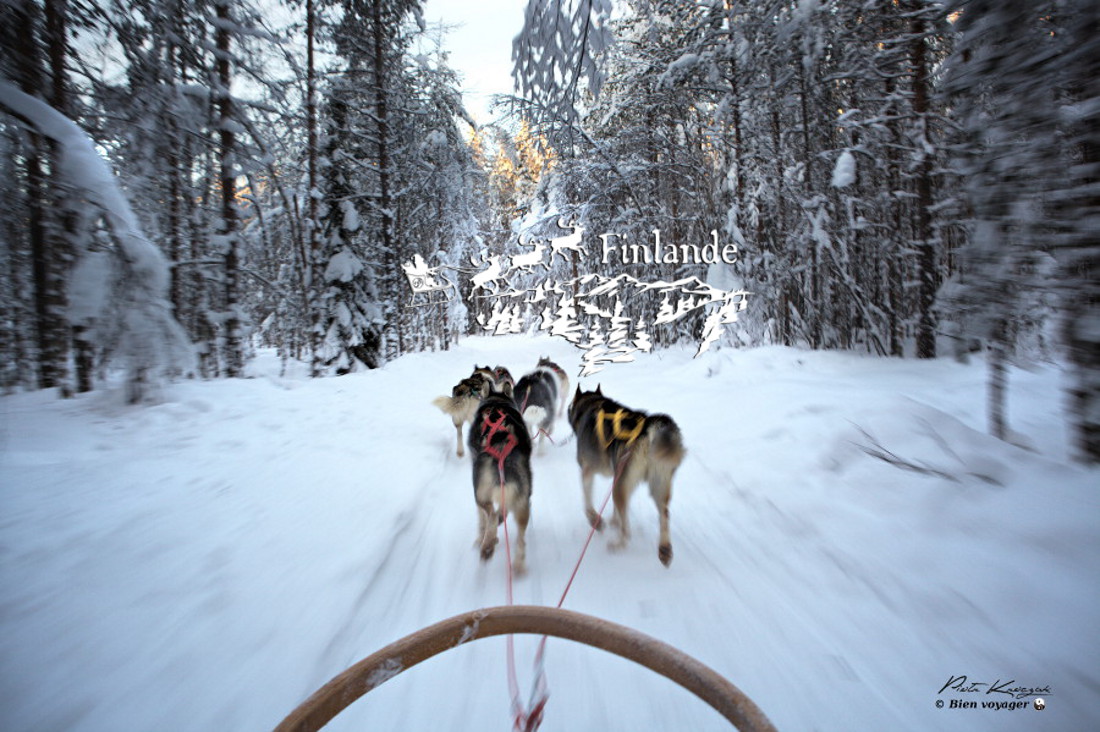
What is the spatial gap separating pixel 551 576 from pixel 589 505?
0.79 metres

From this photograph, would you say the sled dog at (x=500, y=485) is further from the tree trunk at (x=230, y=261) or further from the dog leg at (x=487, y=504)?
the tree trunk at (x=230, y=261)

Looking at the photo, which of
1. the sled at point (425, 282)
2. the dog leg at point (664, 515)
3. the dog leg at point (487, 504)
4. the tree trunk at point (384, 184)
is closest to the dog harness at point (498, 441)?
the dog leg at point (487, 504)

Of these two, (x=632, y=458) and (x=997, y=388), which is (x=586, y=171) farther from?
(x=632, y=458)

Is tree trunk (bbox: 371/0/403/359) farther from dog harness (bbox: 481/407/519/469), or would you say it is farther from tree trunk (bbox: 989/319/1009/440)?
tree trunk (bbox: 989/319/1009/440)

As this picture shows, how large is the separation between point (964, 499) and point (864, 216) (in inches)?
388

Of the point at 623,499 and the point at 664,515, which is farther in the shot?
the point at 623,499

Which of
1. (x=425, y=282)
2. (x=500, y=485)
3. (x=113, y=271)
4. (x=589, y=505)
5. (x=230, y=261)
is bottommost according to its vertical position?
(x=589, y=505)

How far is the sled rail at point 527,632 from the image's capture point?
974 millimetres

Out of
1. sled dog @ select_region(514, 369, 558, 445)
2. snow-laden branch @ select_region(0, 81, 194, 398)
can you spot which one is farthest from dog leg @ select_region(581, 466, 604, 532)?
snow-laden branch @ select_region(0, 81, 194, 398)

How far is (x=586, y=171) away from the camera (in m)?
15.1
